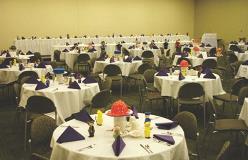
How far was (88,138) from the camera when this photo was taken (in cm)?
373

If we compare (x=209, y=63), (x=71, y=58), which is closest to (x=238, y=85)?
(x=209, y=63)

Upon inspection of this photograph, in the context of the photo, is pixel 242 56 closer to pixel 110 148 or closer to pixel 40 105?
pixel 40 105

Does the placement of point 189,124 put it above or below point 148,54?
below

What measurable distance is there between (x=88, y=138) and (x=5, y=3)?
16.2m

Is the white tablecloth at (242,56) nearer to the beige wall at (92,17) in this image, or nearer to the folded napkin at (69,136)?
the folded napkin at (69,136)

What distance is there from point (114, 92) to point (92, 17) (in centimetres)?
1084

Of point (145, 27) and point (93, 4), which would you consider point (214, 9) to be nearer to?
point (145, 27)

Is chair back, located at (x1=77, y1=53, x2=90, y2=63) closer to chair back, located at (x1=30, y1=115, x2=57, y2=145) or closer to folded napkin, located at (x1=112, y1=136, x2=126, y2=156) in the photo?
chair back, located at (x1=30, y1=115, x2=57, y2=145)

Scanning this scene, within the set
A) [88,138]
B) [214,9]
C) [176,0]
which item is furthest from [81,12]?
[88,138]

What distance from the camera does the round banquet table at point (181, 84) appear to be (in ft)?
23.2

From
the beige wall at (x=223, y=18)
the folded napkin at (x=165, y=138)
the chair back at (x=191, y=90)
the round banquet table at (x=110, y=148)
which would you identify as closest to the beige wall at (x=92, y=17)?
the beige wall at (x=223, y=18)

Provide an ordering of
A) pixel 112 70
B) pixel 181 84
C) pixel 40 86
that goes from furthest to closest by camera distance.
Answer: pixel 112 70 → pixel 181 84 → pixel 40 86

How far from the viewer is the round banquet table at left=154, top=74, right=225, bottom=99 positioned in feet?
23.2

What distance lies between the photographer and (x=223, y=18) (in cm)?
2109
